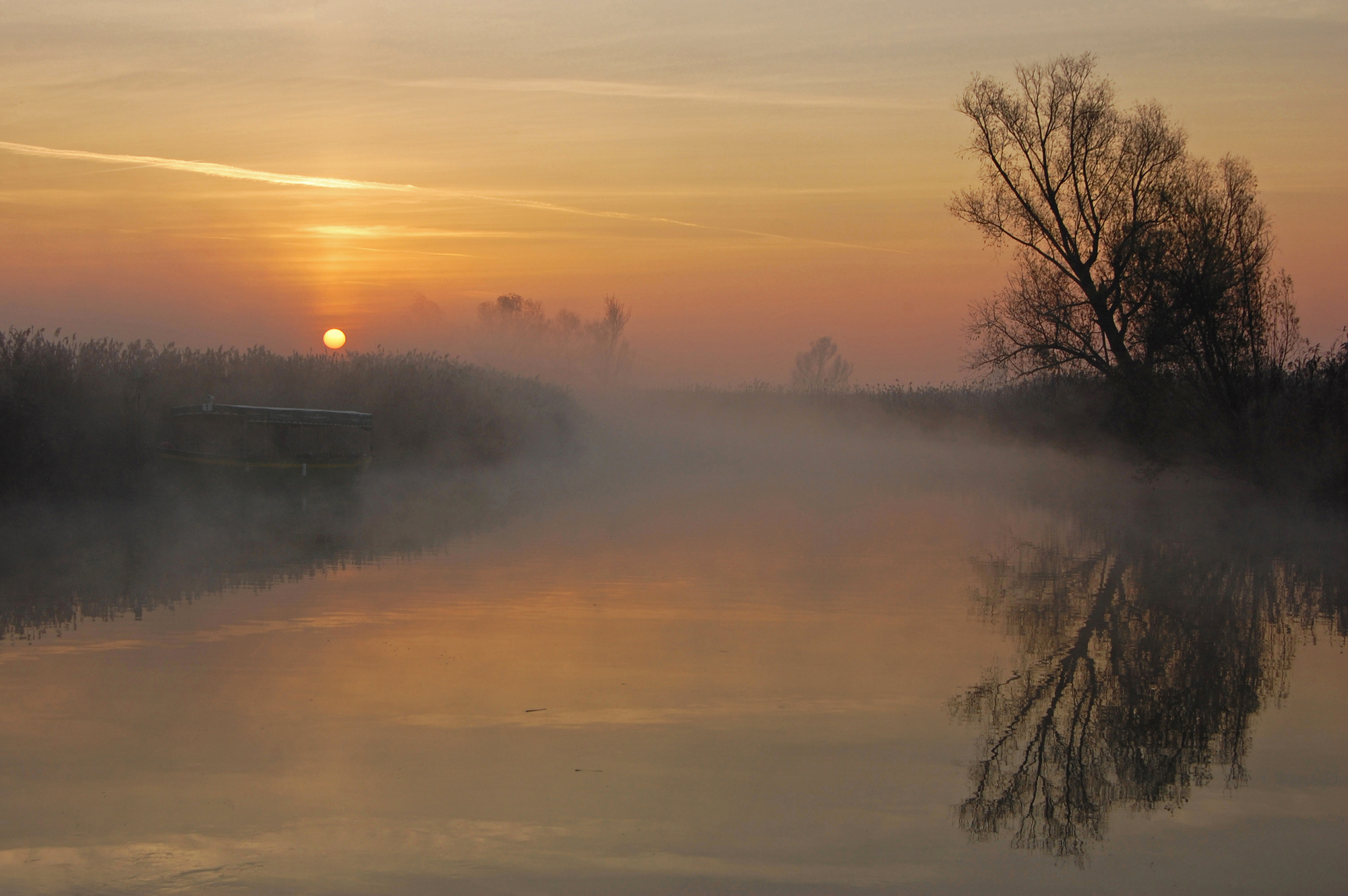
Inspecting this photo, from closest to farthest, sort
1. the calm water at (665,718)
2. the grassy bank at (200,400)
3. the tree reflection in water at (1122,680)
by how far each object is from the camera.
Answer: the calm water at (665,718)
the tree reflection in water at (1122,680)
the grassy bank at (200,400)

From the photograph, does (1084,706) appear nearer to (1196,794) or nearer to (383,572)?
(1196,794)

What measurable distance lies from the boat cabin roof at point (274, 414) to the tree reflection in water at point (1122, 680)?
1236 centimetres

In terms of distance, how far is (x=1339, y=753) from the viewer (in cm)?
620

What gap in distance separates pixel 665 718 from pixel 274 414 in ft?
52.0

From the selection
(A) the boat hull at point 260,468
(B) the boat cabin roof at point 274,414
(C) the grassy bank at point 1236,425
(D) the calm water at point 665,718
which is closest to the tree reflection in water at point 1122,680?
(D) the calm water at point 665,718

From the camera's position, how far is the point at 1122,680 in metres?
7.75

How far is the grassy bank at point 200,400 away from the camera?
63.0ft

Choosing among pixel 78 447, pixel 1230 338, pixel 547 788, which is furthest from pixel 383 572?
pixel 1230 338

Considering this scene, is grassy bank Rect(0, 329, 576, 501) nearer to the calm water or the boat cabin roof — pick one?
the boat cabin roof

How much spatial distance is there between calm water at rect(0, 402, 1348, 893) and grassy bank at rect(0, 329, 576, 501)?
4.91 m

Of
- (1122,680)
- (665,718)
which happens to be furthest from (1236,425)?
(665,718)

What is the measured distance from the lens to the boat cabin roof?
20219 millimetres

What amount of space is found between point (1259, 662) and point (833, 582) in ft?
13.8

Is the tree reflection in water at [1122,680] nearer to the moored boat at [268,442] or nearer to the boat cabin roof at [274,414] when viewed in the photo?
the moored boat at [268,442]
